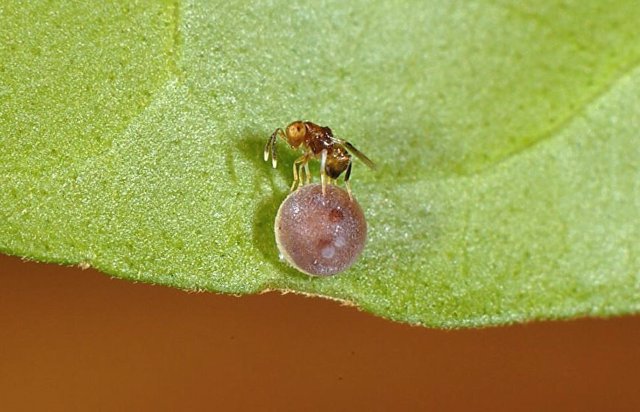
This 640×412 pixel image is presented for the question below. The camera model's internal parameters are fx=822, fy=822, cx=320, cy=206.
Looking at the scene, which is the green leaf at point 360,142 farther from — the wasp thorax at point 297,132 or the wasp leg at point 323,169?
the wasp leg at point 323,169

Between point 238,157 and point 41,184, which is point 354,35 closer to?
point 238,157

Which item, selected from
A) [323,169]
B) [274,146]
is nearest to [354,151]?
[323,169]

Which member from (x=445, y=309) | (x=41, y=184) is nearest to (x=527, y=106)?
(x=445, y=309)

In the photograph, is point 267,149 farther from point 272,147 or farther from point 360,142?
point 360,142

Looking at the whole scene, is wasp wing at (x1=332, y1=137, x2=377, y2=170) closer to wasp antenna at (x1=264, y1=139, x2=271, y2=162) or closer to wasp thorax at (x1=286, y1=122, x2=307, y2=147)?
wasp thorax at (x1=286, y1=122, x2=307, y2=147)

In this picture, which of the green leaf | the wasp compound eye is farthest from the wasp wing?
the wasp compound eye
